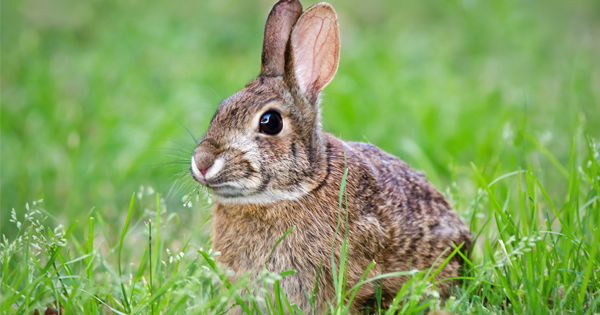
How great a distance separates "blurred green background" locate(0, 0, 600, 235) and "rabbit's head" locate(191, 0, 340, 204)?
1.82 ft

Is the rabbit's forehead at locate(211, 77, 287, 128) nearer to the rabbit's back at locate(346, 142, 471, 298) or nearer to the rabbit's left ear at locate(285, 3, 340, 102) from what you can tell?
the rabbit's left ear at locate(285, 3, 340, 102)

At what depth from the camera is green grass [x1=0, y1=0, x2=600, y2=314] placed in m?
2.52

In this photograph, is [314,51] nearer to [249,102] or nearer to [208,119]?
[249,102]

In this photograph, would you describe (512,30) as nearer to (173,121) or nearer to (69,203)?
(173,121)

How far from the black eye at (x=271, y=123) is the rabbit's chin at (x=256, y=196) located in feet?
0.92

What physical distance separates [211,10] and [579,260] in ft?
23.2

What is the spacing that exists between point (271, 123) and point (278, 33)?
0.55 metres

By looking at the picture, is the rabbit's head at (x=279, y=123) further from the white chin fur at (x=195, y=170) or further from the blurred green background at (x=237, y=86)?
the blurred green background at (x=237, y=86)

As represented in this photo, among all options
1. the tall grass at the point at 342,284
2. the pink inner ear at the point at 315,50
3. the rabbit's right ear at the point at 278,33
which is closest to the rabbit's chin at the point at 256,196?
the tall grass at the point at 342,284

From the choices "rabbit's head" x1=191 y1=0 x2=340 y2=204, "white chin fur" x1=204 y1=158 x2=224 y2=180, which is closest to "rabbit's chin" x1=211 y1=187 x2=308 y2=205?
"rabbit's head" x1=191 y1=0 x2=340 y2=204

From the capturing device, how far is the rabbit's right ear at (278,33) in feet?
9.82

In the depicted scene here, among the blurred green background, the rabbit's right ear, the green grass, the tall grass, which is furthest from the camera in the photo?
the blurred green background

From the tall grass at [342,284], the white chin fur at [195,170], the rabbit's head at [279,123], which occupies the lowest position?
the tall grass at [342,284]

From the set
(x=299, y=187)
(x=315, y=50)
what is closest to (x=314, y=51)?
(x=315, y=50)
